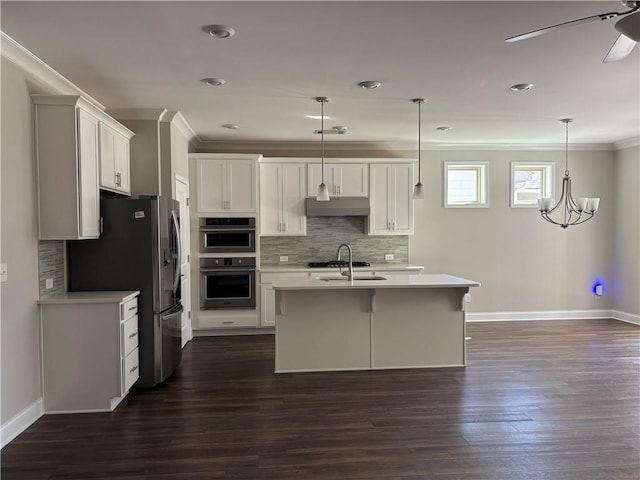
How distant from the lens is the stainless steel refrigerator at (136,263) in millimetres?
3988

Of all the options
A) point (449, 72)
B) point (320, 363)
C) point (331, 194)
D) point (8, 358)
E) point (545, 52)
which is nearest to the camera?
point (8, 358)

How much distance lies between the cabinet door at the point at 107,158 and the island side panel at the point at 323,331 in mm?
1862

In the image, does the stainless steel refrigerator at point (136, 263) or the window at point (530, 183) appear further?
the window at point (530, 183)

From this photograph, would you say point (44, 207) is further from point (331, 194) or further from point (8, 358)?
point (331, 194)

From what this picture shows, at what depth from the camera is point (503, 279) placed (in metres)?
7.07

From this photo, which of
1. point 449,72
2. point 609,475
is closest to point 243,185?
point 449,72

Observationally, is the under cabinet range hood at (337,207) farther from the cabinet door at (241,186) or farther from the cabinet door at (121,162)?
the cabinet door at (121,162)

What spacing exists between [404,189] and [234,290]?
2730mm

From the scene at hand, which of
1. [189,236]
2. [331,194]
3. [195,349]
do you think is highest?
[331,194]

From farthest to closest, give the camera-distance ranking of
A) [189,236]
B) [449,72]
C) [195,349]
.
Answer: [189,236] < [195,349] < [449,72]

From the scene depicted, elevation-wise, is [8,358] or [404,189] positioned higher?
[404,189]

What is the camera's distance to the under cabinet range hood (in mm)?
6422

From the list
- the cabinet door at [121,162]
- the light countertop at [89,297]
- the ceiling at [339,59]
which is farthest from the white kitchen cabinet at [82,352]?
the ceiling at [339,59]

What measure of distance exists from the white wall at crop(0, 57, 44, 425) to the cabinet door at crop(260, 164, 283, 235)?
10.9 feet
